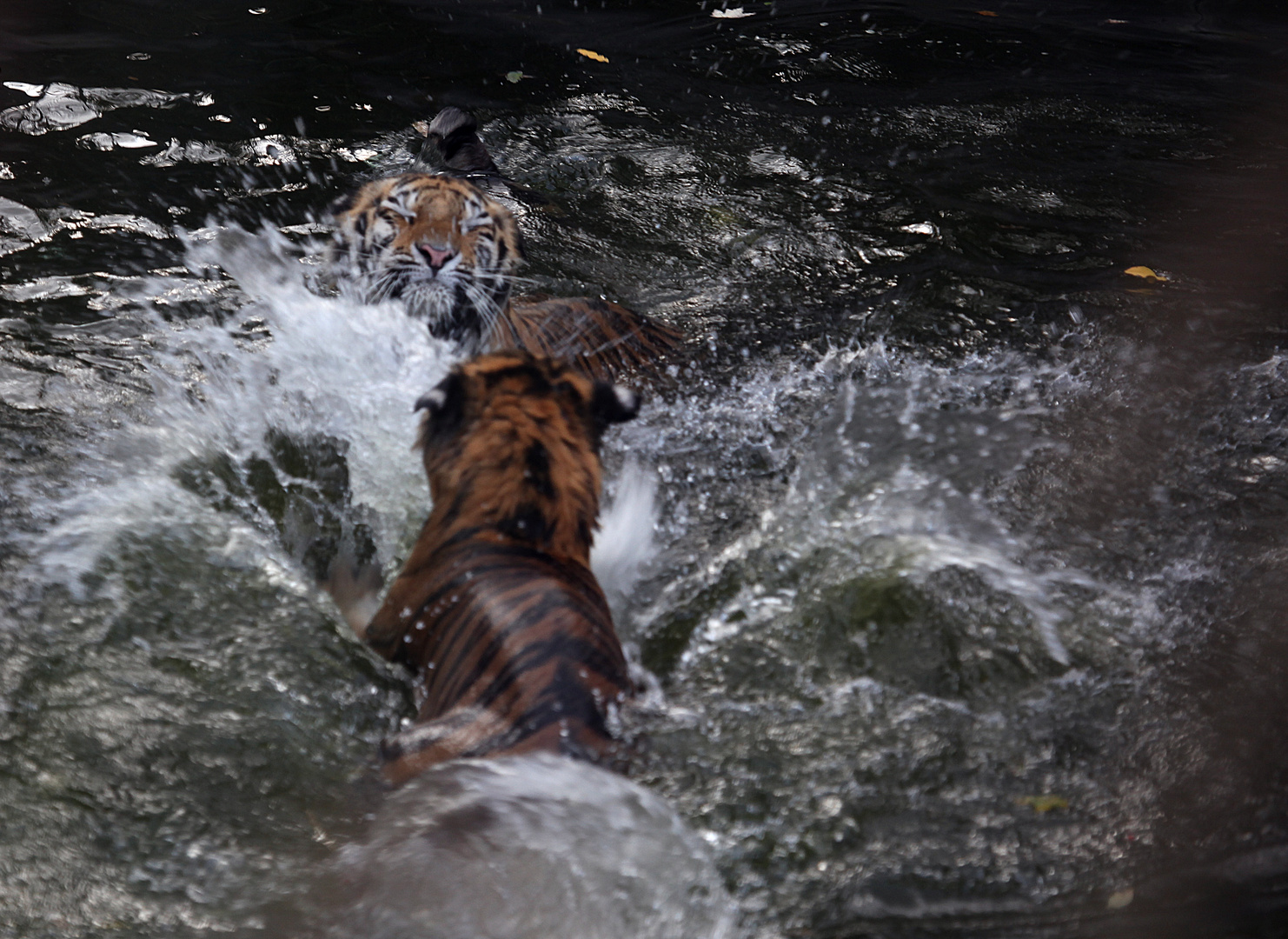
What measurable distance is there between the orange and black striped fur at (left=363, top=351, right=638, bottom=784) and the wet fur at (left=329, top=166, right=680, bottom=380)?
0.83 m

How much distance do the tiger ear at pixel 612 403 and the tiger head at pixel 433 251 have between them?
0.91 metres

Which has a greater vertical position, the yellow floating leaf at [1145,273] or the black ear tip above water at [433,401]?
the black ear tip above water at [433,401]

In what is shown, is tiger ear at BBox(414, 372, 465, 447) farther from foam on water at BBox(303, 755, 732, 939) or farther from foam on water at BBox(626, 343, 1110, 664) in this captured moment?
foam on water at BBox(303, 755, 732, 939)

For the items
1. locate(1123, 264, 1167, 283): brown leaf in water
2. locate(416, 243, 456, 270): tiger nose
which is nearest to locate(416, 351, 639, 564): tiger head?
locate(416, 243, 456, 270): tiger nose

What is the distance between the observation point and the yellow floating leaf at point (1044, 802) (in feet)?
6.88

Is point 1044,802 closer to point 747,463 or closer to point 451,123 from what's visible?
point 747,463

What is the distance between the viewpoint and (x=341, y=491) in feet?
9.82

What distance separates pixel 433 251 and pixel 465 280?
136mm

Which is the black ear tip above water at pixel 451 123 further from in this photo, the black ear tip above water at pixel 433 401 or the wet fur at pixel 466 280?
the black ear tip above water at pixel 433 401

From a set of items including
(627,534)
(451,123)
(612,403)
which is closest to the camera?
(612,403)

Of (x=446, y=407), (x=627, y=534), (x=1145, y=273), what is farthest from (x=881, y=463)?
(x=1145, y=273)

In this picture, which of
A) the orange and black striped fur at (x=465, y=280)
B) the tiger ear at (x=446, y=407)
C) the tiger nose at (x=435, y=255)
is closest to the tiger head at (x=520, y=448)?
the tiger ear at (x=446, y=407)

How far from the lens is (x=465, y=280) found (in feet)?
11.0

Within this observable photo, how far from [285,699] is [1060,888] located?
1523mm
